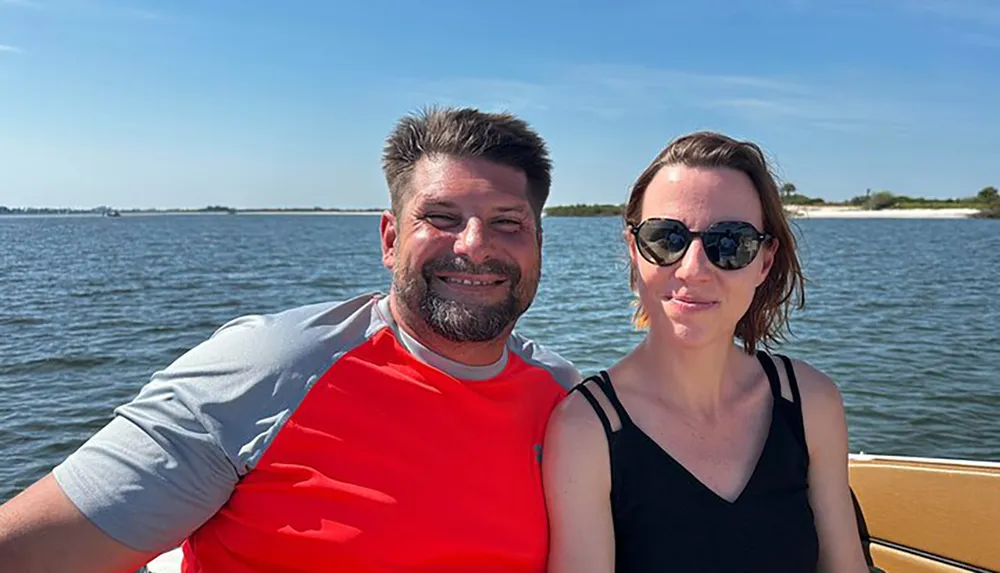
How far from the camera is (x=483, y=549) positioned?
2.04 m

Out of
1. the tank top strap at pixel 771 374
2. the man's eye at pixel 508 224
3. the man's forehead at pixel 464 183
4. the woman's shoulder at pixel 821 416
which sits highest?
the man's forehead at pixel 464 183

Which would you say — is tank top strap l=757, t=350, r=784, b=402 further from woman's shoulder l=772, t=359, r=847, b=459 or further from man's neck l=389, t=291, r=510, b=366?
man's neck l=389, t=291, r=510, b=366

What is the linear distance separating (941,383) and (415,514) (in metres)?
10.8

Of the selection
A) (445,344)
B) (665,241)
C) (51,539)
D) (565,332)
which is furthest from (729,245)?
(565,332)

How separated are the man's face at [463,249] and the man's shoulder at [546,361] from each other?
0.82ft

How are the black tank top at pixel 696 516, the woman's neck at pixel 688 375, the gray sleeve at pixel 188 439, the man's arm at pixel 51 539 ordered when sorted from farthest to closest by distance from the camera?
1. the woman's neck at pixel 688 375
2. the black tank top at pixel 696 516
3. the gray sleeve at pixel 188 439
4. the man's arm at pixel 51 539

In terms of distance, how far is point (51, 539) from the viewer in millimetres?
1800

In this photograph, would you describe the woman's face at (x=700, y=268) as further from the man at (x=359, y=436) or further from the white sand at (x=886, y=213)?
the white sand at (x=886, y=213)

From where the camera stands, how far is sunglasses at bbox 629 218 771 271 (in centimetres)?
213

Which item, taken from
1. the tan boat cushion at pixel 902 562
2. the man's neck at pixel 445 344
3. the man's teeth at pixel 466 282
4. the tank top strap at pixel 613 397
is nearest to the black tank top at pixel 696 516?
the tank top strap at pixel 613 397

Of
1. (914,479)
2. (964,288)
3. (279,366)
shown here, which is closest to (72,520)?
(279,366)

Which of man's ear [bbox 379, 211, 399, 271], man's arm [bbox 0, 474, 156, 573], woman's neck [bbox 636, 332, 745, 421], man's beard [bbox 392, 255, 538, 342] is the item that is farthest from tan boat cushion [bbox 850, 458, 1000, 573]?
man's arm [bbox 0, 474, 156, 573]

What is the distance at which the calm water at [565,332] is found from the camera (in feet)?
29.2

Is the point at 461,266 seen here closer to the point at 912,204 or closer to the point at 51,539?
the point at 51,539
